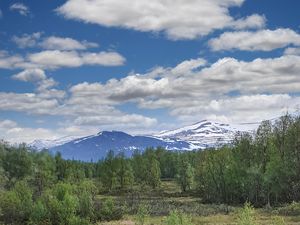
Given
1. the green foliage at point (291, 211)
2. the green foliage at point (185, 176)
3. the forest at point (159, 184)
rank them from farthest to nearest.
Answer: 1. the green foliage at point (185, 176)
2. the forest at point (159, 184)
3. the green foliage at point (291, 211)

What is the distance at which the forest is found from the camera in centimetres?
7162

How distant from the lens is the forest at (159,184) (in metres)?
71.6

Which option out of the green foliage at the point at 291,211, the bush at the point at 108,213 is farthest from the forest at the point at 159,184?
the green foliage at the point at 291,211

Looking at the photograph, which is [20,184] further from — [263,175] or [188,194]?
[188,194]

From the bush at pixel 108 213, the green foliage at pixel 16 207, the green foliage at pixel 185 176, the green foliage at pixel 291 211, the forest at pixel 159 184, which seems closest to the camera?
the green foliage at pixel 291 211

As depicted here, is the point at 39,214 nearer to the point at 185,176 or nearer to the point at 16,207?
the point at 16,207

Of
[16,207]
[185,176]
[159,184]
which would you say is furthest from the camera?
[159,184]

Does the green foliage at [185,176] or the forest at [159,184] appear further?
the green foliage at [185,176]

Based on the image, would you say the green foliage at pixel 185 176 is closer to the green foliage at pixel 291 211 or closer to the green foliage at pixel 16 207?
the green foliage at pixel 291 211

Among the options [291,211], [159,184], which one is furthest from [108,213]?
[159,184]

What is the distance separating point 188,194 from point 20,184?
53.8 metres

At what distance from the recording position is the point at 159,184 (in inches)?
5851

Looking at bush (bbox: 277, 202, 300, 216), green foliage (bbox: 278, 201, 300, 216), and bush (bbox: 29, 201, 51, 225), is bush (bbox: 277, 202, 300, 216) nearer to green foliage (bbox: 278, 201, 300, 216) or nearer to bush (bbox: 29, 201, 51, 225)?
green foliage (bbox: 278, 201, 300, 216)

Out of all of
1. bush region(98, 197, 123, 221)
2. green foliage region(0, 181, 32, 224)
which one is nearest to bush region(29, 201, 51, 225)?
green foliage region(0, 181, 32, 224)
